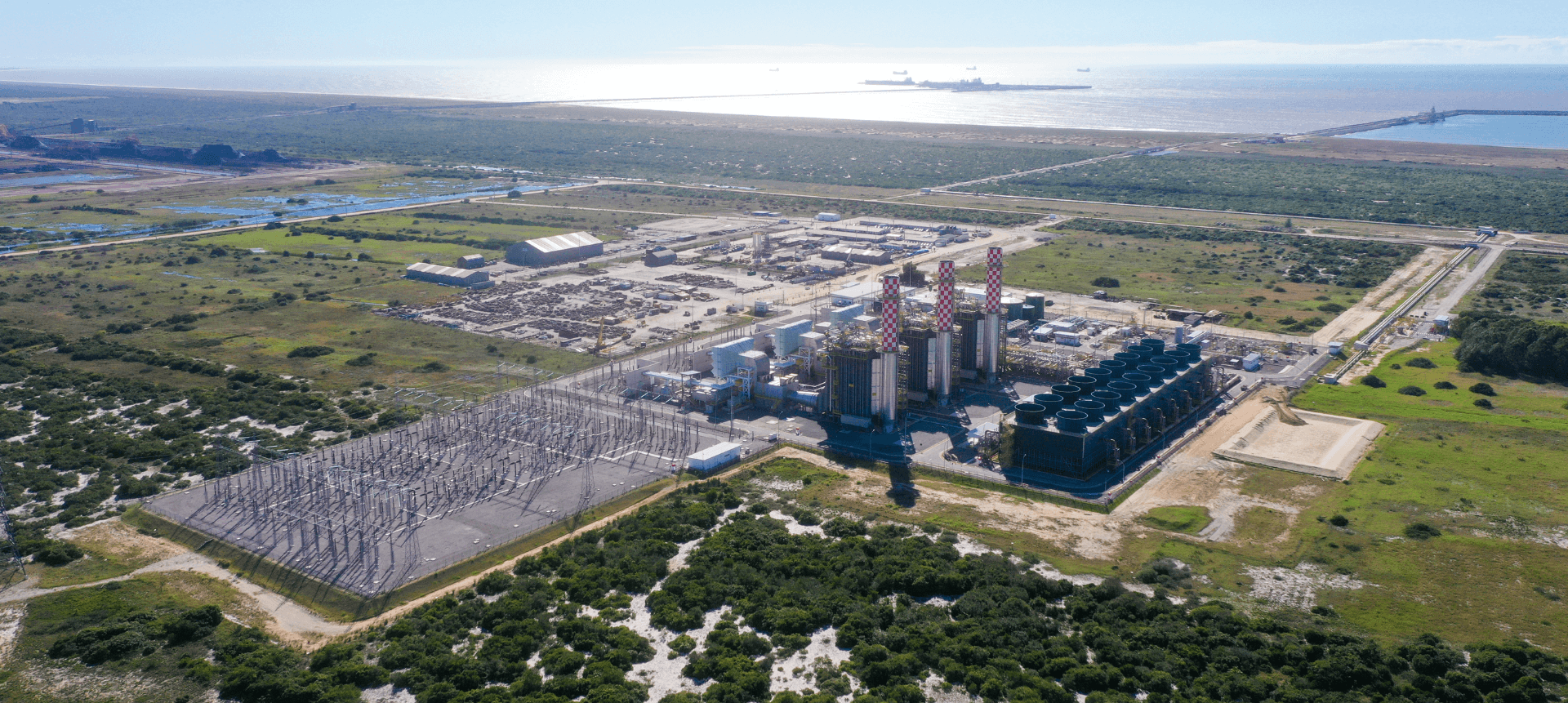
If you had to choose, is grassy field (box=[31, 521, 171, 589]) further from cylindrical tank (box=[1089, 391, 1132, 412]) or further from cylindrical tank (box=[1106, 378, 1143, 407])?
cylindrical tank (box=[1106, 378, 1143, 407])

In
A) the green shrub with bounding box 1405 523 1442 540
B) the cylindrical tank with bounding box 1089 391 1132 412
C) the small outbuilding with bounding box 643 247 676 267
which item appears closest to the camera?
the green shrub with bounding box 1405 523 1442 540

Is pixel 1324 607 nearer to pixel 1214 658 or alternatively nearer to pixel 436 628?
pixel 1214 658

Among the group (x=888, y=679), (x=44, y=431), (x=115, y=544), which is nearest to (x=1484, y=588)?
(x=888, y=679)

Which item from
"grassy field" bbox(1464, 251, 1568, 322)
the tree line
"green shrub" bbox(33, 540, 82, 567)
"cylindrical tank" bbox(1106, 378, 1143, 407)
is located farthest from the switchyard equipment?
"grassy field" bbox(1464, 251, 1568, 322)

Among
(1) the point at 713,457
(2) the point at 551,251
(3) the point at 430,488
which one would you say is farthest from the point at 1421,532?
(2) the point at 551,251

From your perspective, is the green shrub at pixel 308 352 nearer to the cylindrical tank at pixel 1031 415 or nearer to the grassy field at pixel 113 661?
the grassy field at pixel 113 661

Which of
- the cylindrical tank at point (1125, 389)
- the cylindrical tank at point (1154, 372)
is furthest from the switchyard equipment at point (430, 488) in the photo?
the cylindrical tank at point (1154, 372)

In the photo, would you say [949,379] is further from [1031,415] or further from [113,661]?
[113,661]
